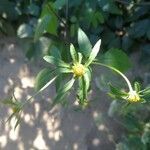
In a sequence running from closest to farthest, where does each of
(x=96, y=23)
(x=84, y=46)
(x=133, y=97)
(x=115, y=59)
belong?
(x=133, y=97), (x=84, y=46), (x=115, y=59), (x=96, y=23)

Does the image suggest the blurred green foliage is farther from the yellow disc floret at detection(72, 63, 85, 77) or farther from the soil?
the yellow disc floret at detection(72, 63, 85, 77)

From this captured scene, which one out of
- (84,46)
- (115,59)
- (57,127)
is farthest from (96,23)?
(84,46)

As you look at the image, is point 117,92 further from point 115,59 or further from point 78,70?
point 115,59

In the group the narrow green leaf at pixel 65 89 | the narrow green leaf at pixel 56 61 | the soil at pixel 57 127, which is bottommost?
the soil at pixel 57 127

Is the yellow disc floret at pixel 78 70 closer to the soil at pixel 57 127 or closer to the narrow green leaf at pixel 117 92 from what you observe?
the narrow green leaf at pixel 117 92

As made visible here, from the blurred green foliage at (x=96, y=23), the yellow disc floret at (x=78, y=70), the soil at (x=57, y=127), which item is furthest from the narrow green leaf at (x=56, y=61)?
the soil at (x=57, y=127)

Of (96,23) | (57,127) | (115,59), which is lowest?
(57,127)

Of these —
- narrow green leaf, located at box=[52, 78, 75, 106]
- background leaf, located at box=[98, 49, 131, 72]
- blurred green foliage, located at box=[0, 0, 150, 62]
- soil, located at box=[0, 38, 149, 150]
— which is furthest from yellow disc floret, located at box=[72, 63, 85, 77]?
soil, located at box=[0, 38, 149, 150]

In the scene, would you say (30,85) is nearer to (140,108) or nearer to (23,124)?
(23,124)

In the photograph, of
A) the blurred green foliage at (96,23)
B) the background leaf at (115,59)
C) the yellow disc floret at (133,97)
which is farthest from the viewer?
the blurred green foliage at (96,23)

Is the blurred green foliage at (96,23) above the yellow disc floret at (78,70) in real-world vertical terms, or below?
below

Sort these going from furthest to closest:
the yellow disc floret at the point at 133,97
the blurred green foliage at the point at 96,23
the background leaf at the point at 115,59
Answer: the blurred green foliage at the point at 96,23 → the background leaf at the point at 115,59 → the yellow disc floret at the point at 133,97
